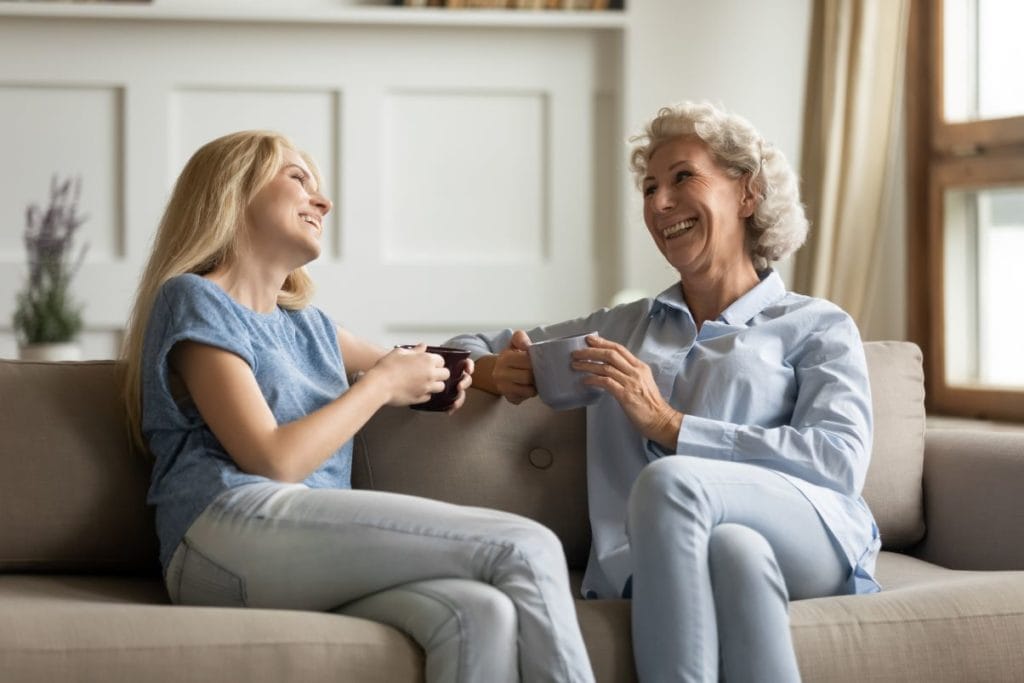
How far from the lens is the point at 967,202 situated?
388 cm

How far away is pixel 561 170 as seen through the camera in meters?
4.25

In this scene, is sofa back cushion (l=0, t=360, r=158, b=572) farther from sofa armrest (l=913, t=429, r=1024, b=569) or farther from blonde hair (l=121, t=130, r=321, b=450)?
sofa armrest (l=913, t=429, r=1024, b=569)

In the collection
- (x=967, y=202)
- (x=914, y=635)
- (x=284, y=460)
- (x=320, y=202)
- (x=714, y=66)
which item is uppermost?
(x=714, y=66)

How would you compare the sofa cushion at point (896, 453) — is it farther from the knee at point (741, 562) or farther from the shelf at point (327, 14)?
the shelf at point (327, 14)

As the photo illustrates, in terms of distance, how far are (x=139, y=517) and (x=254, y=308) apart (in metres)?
0.37

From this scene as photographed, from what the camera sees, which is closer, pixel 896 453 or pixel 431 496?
pixel 431 496

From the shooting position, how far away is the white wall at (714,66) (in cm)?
420

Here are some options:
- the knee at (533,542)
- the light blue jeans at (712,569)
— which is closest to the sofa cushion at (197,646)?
the knee at (533,542)

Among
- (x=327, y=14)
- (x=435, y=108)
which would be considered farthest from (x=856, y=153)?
(x=327, y=14)

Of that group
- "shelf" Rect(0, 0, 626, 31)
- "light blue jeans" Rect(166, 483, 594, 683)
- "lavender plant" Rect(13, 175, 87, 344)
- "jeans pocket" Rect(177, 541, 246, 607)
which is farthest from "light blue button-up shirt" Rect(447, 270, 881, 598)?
"shelf" Rect(0, 0, 626, 31)

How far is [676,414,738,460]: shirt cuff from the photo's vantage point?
6.82 ft

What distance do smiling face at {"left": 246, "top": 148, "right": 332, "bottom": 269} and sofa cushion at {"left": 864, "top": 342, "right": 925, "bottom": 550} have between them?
1010 millimetres

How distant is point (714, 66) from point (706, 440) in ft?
7.89

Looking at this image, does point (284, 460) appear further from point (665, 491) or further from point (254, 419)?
point (665, 491)
